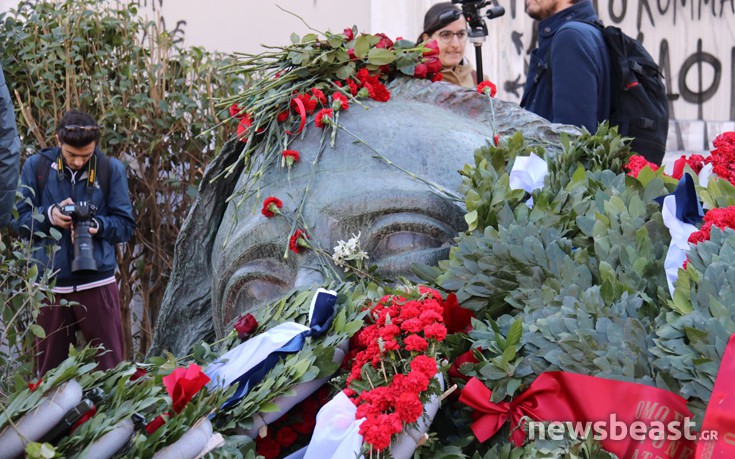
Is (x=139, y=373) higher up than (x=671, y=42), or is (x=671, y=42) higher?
(x=139, y=373)

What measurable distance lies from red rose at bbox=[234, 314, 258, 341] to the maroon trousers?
2653 mm

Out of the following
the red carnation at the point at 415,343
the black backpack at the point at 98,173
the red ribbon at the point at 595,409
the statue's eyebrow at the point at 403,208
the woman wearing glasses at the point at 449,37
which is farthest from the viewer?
the black backpack at the point at 98,173

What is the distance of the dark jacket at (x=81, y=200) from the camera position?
16.6 feet

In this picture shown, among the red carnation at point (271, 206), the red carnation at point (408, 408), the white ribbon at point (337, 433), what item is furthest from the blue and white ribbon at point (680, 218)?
the red carnation at point (271, 206)

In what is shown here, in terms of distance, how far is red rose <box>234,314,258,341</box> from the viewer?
254 centimetres

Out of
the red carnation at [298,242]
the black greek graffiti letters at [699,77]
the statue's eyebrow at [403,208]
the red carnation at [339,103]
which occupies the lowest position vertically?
the black greek graffiti letters at [699,77]

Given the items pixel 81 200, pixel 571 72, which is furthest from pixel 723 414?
pixel 81 200

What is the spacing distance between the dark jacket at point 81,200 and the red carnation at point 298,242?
103 inches

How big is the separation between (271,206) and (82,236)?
8.14ft

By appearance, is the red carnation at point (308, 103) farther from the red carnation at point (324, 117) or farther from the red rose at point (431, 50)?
the red rose at point (431, 50)

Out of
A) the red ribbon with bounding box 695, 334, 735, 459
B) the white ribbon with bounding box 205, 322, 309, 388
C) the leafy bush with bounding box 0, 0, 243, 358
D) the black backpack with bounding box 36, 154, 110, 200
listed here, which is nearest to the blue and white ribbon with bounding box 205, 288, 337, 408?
the white ribbon with bounding box 205, 322, 309, 388

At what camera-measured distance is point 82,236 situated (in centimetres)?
501

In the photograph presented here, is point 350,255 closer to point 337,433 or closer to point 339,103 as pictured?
point 339,103

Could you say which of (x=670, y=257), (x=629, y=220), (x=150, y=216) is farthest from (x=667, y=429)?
(x=150, y=216)
